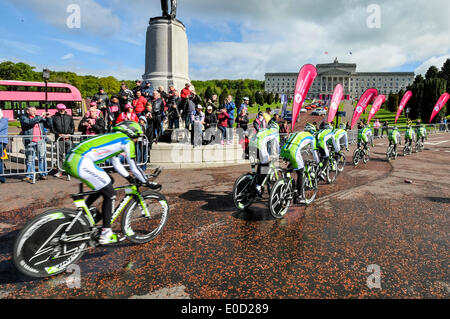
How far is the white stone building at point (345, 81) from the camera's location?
153 m

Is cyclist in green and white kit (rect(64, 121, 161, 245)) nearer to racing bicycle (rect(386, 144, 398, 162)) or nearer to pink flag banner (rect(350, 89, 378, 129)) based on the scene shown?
racing bicycle (rect(386, 144, 398, 162))

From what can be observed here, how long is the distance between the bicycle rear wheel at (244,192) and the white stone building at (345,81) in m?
148

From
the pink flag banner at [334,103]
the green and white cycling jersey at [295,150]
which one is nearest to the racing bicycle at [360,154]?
the pink flag banner at [334,103]

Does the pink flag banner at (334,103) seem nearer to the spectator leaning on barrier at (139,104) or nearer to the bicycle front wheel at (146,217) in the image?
the spectator leaning on barrier at (139,104)

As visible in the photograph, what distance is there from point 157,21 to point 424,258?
14.6m

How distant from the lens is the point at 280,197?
18.1 feet

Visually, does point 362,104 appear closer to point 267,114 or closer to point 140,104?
point 267,114

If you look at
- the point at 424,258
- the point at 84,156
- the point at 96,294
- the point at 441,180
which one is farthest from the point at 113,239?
the point at 441,180

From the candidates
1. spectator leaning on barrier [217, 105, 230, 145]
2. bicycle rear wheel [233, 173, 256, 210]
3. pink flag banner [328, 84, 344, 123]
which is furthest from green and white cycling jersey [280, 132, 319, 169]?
pink flag banner [328, 84, 344, 123]

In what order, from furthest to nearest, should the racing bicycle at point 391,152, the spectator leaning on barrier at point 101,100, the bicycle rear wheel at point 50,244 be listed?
the racing bicycle at point 391,152 → the spectator leaning on barrier at point 101,100 → the bicycle rear wheel at point 50,244

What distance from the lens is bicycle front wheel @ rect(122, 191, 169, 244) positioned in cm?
414

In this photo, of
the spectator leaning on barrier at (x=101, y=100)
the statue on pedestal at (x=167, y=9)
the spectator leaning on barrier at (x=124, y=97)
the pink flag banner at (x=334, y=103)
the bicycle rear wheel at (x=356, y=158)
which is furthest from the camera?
the pink flag banner at (x=334, y=103)

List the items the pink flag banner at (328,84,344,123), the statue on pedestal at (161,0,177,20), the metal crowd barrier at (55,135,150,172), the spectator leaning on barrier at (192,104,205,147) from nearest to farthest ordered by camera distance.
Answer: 1. the metal crowd barrier at (55,135,150,172)
2. the spectator leaning on barrier at (192,104,205,147)
3. the statue on pedestal at (161,0,177,20)
4. the pink flag banner at (328,84,344,123)

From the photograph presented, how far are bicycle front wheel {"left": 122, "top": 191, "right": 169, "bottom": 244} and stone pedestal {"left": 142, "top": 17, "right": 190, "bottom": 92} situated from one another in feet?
34.8
